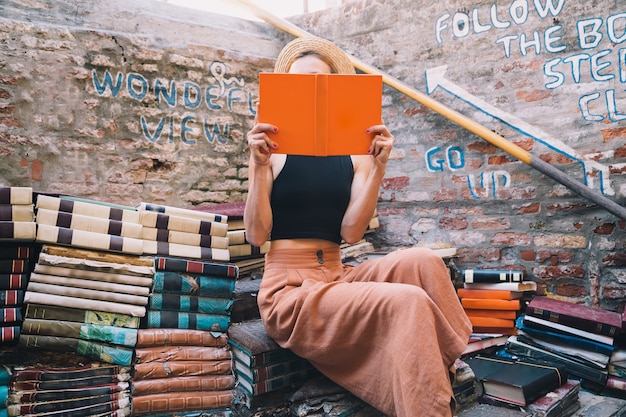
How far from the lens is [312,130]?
1.57 meters

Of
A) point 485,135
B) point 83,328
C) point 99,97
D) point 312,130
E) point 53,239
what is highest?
point 99,97

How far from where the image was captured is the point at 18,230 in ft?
5.46

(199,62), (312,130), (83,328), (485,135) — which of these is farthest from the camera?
(199,62)

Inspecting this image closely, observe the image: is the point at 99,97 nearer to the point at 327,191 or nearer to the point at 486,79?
the point at 327,191

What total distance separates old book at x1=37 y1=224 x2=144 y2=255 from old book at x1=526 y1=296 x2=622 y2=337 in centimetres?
207

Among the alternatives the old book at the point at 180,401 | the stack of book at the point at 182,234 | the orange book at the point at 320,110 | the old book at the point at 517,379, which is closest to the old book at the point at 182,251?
the stack of book at the point at 182,234

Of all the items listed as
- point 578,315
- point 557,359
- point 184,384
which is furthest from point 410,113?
point 184,384

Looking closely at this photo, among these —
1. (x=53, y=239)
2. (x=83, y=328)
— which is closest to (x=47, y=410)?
(x=83, y=328)

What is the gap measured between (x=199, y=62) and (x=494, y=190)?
2.25 meters

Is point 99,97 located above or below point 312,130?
above

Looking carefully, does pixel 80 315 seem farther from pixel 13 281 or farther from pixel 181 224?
pixel 181 224

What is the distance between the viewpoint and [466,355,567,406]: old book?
6.44 feet

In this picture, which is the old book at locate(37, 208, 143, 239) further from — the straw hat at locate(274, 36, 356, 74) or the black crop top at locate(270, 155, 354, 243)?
the straw hat at locate(274, 36, 356, 74)

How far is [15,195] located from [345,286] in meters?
1.24
